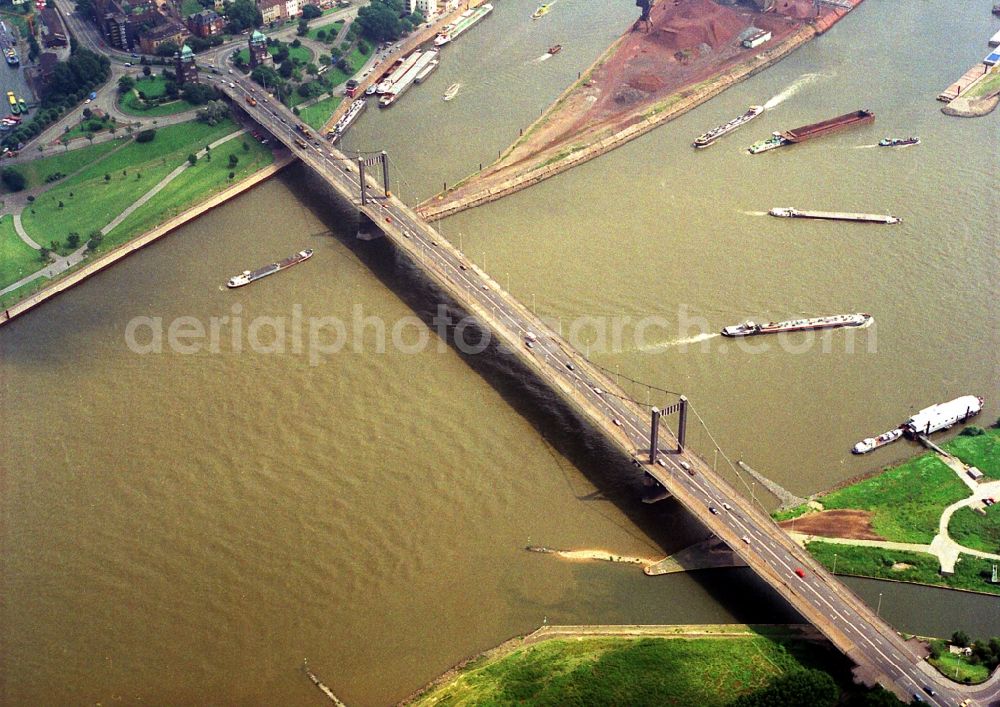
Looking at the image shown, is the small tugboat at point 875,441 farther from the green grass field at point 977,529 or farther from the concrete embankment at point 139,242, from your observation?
the concrete embankment at point 139,242

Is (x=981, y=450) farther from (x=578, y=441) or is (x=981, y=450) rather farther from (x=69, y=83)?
(x=69, y=83)

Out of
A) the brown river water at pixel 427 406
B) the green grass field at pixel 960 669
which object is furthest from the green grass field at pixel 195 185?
the green grass field at pixel 960 669

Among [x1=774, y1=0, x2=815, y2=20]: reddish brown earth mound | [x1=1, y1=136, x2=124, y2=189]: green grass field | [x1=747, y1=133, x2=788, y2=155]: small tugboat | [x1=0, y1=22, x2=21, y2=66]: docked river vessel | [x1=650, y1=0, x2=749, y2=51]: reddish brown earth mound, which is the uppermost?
[x1=0, y1=22, x2=21, y2=66]: docked river vessel

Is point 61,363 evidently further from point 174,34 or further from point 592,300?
point 174,34

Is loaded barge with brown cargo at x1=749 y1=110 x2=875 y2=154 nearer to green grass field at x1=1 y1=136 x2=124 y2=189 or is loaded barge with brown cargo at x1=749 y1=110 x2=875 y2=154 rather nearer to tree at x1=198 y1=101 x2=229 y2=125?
tree at x1=198 y1=101 x2=229 y2=125

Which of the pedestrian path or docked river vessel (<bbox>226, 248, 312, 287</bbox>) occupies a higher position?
the pedestrian path

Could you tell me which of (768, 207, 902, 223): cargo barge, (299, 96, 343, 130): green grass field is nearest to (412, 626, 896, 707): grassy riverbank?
(768, 207, 902, 223): cargo barge
